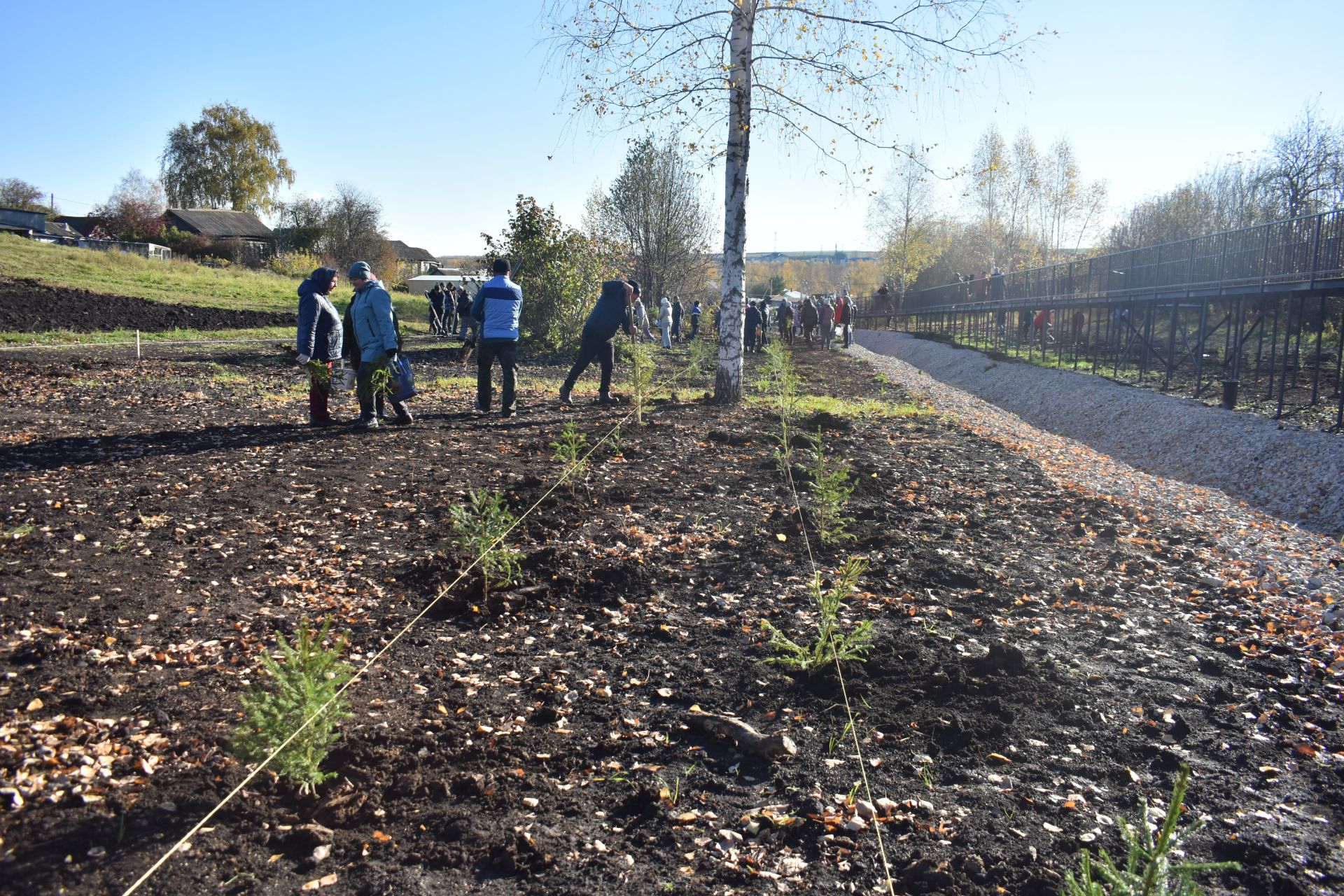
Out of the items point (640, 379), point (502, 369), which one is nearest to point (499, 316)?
point (502, 369)

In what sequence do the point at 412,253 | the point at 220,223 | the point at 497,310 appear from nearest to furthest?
the point at 497,310 → the point at 220,223 → the point at 412,253

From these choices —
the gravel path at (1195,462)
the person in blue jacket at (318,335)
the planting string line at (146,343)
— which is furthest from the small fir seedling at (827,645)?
the planting string line at (146,343)

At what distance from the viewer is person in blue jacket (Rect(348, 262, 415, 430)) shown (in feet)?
27.8

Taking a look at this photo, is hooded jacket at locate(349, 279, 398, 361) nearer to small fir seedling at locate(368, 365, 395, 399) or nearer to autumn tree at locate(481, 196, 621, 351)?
small fir seedling at locate(368, 365, 395, 399)

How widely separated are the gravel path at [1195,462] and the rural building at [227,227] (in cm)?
5445

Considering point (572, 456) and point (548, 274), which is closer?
point (572, 456)

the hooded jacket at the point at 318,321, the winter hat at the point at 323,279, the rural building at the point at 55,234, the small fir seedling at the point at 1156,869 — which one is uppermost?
the rural building at the point at 55,234

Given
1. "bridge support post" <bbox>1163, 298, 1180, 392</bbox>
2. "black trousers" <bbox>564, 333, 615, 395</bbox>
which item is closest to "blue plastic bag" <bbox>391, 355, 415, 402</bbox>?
"black trousers" <bbox>564, 333, 615, 395</bbox>

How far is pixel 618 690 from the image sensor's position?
3.69 meters

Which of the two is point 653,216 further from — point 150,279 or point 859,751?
point 859,751

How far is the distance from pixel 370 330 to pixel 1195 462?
38.6 ft

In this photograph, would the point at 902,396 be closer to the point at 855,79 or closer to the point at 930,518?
the point at 855,79

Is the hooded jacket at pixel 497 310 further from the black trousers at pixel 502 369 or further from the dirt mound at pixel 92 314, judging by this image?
the dirt mound at pixel 92 314

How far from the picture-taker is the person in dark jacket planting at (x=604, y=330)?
11188mm
